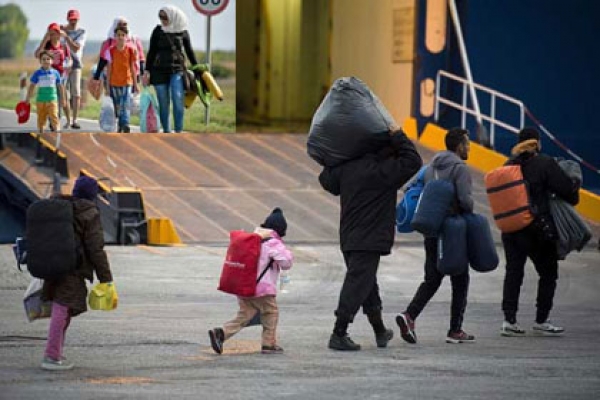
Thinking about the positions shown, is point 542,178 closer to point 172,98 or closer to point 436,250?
point 436,250

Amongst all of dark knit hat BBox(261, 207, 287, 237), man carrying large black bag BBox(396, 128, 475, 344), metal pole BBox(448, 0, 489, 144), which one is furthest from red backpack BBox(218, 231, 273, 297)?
metal pole BBox(448, 0, 489, 144)

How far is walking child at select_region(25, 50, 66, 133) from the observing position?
24.7m

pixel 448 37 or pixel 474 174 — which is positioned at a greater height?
pixel 448 37

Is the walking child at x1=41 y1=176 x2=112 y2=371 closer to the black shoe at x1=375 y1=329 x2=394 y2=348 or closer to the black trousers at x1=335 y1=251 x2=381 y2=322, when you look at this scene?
the black trousers at x1=335 y1=251 x2=381 y2=322

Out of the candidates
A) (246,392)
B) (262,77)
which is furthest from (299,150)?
(246,392)

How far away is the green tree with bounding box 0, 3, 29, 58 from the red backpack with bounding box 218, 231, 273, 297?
13.9 metres

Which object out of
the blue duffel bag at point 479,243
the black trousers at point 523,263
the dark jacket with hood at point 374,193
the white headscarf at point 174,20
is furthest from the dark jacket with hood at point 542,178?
the white headscarf at point 174,20

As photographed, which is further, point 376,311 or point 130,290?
point 130,290

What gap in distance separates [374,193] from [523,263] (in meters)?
2.07

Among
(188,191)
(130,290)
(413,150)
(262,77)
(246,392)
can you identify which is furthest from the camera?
(262,77)

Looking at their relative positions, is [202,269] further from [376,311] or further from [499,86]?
[499,86]

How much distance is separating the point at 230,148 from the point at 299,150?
104 centimetres

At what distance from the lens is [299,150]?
86.9ft

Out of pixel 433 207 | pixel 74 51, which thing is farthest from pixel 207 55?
pixel 433 207
